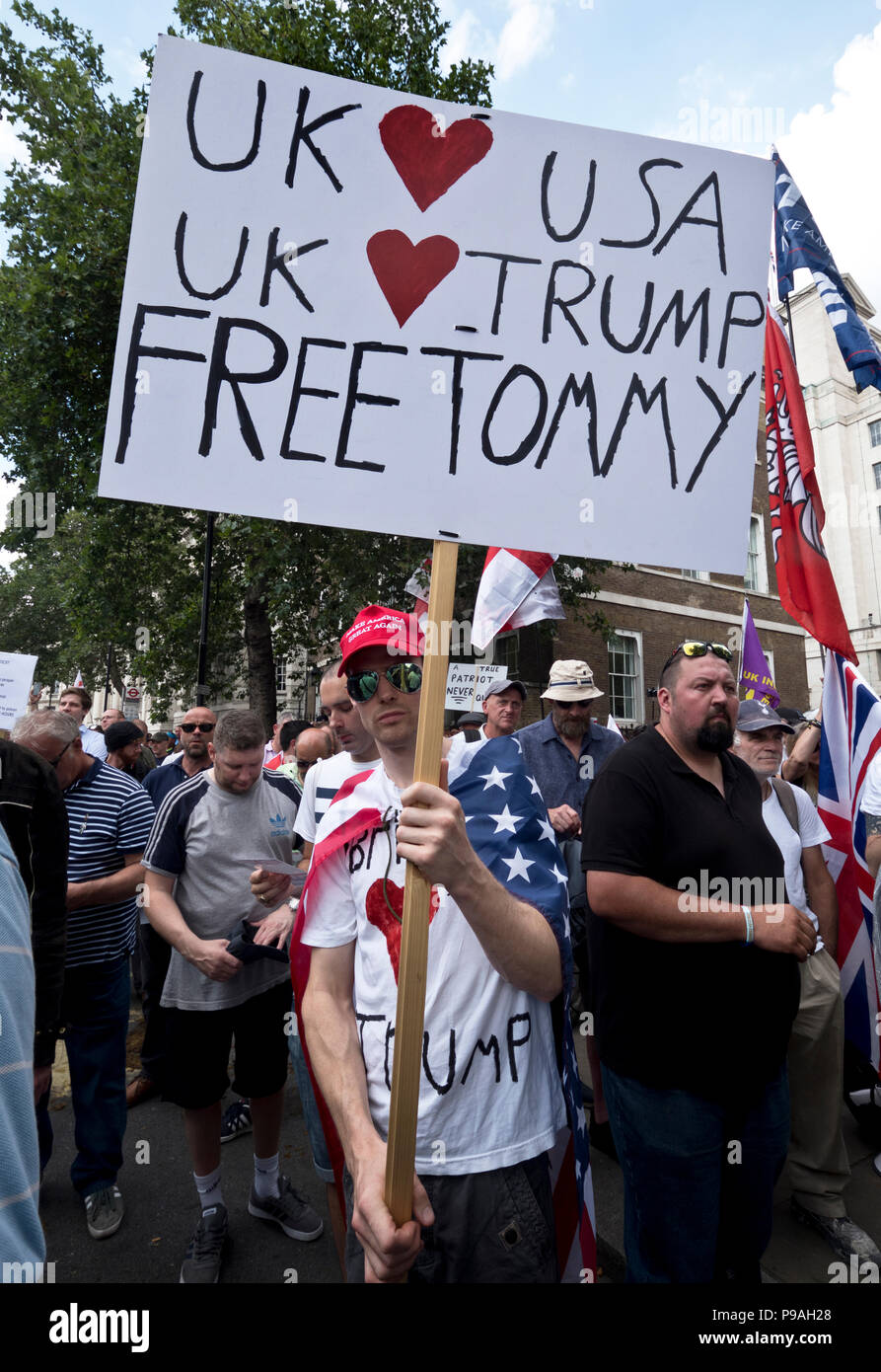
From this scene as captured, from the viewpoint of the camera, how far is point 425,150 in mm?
1590

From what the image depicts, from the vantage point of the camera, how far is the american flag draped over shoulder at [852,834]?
144 inches

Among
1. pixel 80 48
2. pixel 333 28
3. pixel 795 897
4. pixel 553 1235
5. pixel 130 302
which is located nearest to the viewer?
pixel 130 302

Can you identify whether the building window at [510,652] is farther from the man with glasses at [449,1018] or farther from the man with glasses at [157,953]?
the man with glasses at [449,1018]

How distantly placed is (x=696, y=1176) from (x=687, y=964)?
0.52 meters

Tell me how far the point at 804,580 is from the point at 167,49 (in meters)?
3.41

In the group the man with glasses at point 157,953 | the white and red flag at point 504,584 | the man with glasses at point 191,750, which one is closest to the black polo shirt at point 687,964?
the man with glasses at point 157,953

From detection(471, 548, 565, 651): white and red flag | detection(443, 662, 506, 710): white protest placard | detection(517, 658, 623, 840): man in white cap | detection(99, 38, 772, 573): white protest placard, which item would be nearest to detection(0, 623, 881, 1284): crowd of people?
detection(99, 38, 772, 573): white protest placard

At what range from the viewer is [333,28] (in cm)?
1300

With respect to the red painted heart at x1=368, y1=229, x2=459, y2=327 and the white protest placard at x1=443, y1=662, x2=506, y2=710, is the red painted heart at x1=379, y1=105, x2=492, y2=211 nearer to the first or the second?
the red painted heart at x1=368, y1=229, x2=459, y2=327

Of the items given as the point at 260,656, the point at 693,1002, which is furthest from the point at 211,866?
the point at 260,656

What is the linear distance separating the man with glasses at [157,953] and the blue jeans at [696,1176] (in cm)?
196

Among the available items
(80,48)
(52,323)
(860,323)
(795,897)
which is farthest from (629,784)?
(80,48)

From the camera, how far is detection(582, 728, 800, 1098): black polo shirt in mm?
2041

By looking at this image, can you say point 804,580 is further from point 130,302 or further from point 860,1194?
point 130,302
